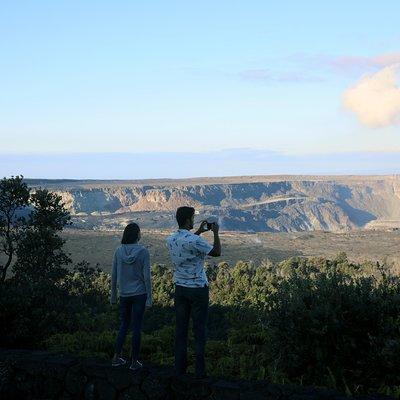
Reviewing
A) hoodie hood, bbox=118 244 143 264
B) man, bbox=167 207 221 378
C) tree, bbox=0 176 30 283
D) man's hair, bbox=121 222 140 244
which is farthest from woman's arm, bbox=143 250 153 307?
tree, bbox=0 176 30 283

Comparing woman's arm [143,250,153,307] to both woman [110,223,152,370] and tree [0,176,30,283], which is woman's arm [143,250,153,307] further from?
tree [0,176,30,283]

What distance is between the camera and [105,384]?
7535 mm

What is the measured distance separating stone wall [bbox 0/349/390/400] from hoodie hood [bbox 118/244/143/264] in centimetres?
135

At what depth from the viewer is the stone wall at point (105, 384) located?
6.69 metres

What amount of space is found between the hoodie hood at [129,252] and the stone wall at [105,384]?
135 cm

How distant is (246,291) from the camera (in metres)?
29.8

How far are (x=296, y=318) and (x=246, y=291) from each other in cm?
2147

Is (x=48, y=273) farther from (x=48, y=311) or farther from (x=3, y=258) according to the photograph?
(x=3, y=258)

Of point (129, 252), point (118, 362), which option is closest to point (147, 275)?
point (129, 252)

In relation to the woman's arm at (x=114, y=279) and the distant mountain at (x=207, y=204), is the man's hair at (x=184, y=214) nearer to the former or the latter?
the woman's arm at (x=114, y=279)

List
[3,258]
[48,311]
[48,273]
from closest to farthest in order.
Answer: [48,311] < [48,273] < [3,258]

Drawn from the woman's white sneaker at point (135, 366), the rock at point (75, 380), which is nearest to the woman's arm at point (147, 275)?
the woman's white sneaker at point (135, 366)

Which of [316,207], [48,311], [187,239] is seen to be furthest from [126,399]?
[316,207]

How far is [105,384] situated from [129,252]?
166 cm
